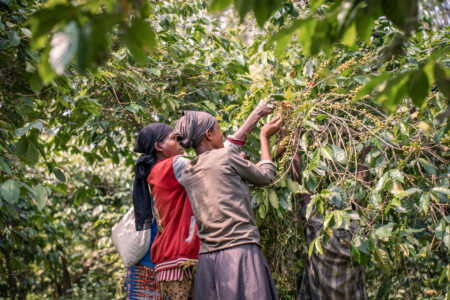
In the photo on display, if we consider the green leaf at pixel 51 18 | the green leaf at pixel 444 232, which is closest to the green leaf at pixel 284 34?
the green leaf at pixel 51 18

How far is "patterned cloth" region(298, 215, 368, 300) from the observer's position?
250 centimetres

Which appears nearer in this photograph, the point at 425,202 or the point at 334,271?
the point at 425,202

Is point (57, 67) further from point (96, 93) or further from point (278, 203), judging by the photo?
point (96, 93)

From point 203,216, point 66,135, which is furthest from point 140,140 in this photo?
point 66,135

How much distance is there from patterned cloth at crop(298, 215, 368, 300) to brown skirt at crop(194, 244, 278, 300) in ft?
2.17

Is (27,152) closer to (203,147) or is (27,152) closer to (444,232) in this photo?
(203,147)

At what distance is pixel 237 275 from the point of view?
188 centimetres

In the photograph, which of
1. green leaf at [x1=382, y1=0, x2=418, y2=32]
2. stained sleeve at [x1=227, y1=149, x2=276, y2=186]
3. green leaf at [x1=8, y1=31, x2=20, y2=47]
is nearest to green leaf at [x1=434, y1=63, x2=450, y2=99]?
green leaf at [x1=382, y1=0, x2=418, y2=32]

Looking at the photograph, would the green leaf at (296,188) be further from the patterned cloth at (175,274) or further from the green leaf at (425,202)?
the patterned cloth at (175,274)

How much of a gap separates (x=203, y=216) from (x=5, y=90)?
163 centimetres

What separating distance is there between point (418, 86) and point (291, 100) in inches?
52.5

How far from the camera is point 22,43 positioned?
2.61 metres

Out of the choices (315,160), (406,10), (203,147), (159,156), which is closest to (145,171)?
(159,156)

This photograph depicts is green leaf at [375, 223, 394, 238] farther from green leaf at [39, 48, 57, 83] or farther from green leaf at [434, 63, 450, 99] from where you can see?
green leaf at [39, 48, 57, 83]
